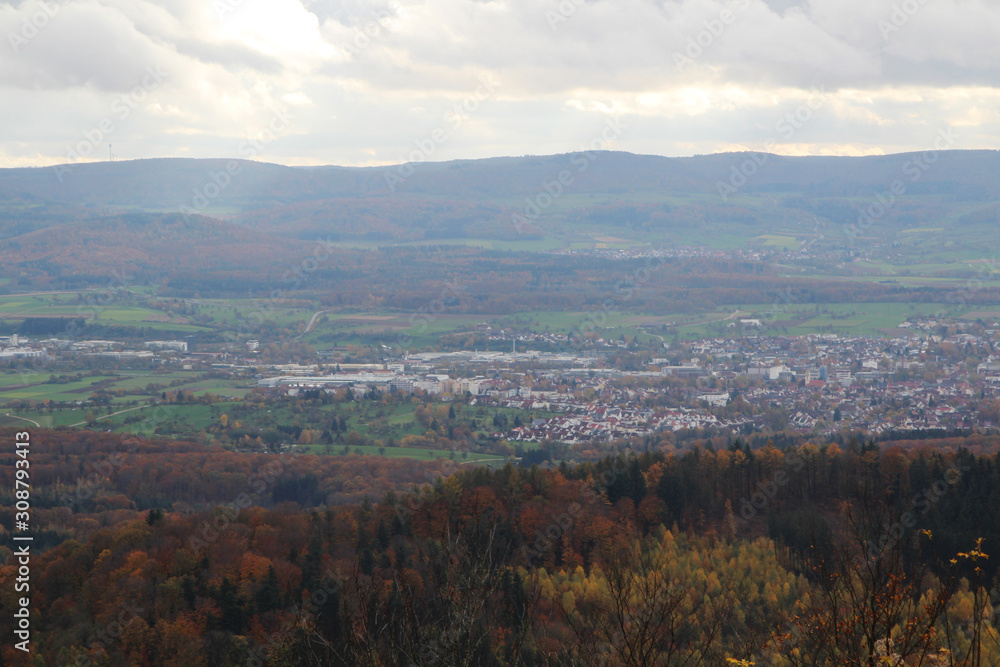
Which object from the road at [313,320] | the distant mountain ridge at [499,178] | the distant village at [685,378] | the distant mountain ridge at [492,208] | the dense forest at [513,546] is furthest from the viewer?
the distant mountain ridge at [499,178]

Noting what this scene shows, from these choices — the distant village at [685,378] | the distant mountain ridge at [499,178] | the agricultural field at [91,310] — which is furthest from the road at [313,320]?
the distant mountain ridge at [499,178]

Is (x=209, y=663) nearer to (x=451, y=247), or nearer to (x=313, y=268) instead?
(x=313, y=268)

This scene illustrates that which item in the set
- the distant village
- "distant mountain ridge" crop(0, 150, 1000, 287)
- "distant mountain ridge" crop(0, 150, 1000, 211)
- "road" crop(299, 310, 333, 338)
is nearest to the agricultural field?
the distant village

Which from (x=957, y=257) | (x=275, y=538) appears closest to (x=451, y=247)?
(x=957, y=257)

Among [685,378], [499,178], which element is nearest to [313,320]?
[685,378]

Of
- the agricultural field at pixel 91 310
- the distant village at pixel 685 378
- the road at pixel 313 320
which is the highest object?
the agricultural field at pixel 91 310

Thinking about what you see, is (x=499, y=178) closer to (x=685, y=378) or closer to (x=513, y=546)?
(x=685, y=378)

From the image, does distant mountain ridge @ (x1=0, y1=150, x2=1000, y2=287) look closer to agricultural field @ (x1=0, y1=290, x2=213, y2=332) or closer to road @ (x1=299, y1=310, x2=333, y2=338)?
agricultural field @ (x1=0, y1=290, x2=213, y2=332)

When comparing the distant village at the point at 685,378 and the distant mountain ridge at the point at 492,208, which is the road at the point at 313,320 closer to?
the distant village at the point at 685,378

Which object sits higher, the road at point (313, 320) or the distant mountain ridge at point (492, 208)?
the distant mountain ridge at point (492, 208)

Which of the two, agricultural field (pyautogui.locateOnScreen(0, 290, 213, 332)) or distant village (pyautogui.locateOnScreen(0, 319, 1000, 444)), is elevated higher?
agricultural field (pyautogui.locateOnScreen(0, 290, 213, 332))

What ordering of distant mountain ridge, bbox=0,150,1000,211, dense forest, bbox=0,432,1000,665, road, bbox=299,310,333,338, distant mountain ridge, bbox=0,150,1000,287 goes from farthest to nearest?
distant mountain ridge, bbox=0,150,1000,211 < distant mountain ridge, bbox=0,150,1000,287 < road, bbox=299,310,333,338 < dense forest, bbox=0,432,1000,665

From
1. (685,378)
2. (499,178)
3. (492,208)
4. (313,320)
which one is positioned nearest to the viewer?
(685,378)
